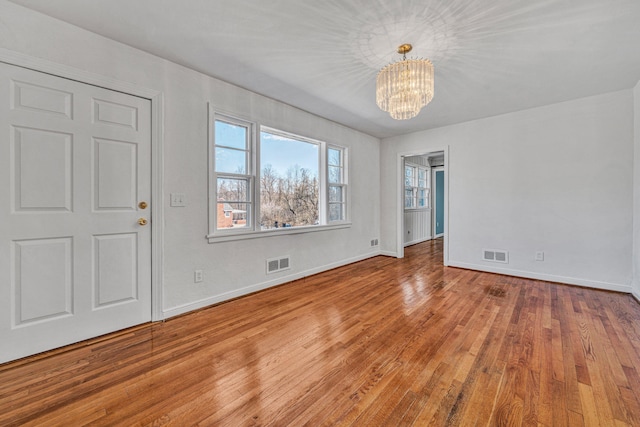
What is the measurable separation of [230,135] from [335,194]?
2.13 meters

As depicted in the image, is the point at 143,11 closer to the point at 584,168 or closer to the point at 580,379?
the point at 580,379

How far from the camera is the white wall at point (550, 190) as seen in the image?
3280 millimetres

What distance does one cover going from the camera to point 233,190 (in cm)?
311

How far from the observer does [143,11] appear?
6.23 feet

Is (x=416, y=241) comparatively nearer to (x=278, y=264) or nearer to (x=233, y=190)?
(x=278, y=264)

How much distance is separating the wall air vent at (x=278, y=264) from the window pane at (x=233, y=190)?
89 cm

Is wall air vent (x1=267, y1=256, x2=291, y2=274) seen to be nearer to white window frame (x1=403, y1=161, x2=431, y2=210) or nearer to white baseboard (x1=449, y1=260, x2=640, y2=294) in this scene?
white baseboard (x1=449, y1=260, x2=640, y2=294)

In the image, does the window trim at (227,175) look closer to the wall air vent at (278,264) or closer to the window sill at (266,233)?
the window sill at (266,233)

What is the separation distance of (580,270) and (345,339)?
3579 mm

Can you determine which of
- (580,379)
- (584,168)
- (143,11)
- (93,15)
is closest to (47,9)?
(93,15)

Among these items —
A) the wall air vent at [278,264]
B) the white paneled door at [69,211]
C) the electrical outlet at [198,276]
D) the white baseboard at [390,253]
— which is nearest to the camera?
Result: the white paneled door at [69,211]

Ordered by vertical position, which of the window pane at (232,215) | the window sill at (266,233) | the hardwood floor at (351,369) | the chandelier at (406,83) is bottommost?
the hardwood floor at (351,369)

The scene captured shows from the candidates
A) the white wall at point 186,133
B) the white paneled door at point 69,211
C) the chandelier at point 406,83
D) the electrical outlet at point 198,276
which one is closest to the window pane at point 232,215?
the white wall at point 186,133

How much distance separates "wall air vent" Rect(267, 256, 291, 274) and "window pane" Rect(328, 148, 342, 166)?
1853 mm
